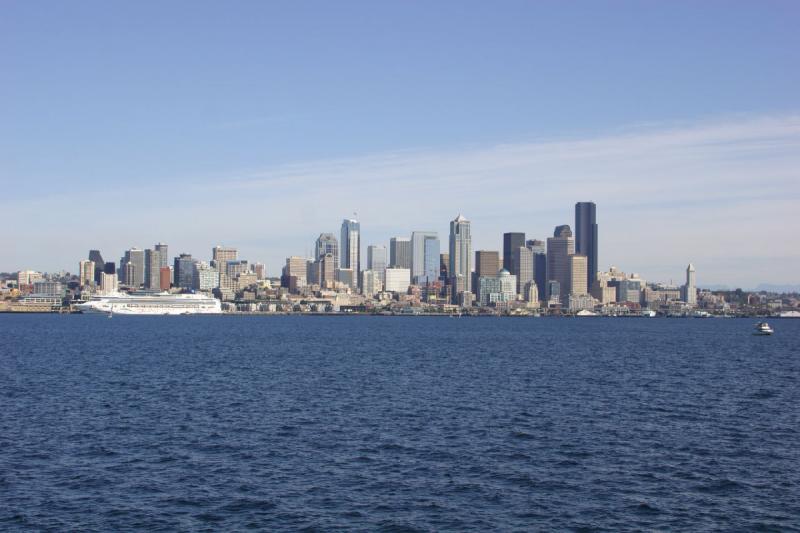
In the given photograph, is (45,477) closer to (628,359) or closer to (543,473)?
(543,473)

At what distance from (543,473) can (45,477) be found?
951 inches

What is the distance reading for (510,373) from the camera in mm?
92562

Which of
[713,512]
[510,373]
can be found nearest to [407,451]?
[713,512]

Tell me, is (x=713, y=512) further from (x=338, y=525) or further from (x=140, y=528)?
(x=140, y=528)

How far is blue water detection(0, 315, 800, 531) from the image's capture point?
119 feet

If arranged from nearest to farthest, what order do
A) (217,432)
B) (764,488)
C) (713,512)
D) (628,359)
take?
(713,512), (764,488), (217,432), (628,359)

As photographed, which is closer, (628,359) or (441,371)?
(441,371)

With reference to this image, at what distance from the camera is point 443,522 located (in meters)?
35.0

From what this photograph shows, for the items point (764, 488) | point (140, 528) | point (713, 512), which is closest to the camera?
point (140, 528)

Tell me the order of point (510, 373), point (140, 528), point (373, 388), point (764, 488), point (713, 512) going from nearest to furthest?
point (140, 528) < point (713, 512) < point (764, 488) < point (373, 388) < point (510, 373)

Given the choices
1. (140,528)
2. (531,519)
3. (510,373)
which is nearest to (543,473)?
(531,519)

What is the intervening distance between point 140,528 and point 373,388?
43376mm

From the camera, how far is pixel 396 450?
48.6m

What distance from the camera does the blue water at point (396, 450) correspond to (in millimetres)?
36219
